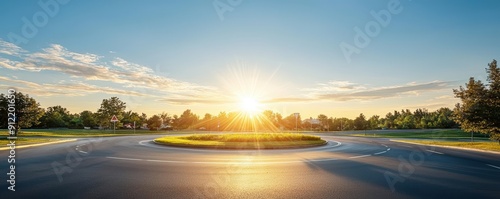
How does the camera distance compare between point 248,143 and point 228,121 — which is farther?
point 228,121

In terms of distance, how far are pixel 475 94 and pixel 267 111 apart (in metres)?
78.9

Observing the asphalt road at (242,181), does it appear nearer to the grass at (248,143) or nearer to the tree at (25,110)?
the grass at (248,143)

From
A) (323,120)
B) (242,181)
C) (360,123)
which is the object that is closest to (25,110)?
(242,181)

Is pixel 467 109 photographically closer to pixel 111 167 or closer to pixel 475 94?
pixel 475 94

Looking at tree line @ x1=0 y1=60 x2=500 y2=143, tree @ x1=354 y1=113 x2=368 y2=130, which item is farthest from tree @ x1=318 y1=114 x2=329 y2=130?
tree @ x1=354 y1=113 x2=368 y2=130

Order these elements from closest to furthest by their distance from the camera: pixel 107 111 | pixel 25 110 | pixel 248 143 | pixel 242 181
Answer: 1. pixel 242 181
2. pixel 248 143
3. pixel 25 110
4. pixel 107 111

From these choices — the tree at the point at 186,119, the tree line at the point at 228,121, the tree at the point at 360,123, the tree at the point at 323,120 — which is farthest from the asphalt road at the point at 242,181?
the tree at the point at 323,120

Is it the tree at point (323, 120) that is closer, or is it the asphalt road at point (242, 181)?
the asphalt road at point (242, 181)

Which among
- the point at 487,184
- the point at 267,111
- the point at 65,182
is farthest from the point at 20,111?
the point at 267,111

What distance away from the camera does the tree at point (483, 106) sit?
24.0 m

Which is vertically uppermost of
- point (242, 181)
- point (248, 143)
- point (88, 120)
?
point (88, 120)

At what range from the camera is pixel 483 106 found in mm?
24594

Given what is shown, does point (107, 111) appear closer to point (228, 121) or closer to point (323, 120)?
point (228, 121)

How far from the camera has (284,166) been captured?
39.3 feet
